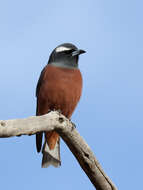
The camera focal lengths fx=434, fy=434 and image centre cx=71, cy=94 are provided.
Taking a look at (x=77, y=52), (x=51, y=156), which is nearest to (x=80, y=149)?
(x=51, y=156)

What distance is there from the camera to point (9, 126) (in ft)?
16.8

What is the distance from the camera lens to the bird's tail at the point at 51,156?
8180 millimetres

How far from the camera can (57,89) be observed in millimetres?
7773

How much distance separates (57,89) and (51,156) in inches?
52.9

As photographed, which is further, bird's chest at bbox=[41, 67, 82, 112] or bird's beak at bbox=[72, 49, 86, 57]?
bird's beak at bbox=[72, 49, 86, 57]

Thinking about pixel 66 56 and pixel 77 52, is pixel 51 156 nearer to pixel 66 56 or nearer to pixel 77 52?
pixel 66 56

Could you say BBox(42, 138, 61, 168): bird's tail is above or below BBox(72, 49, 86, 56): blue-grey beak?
below

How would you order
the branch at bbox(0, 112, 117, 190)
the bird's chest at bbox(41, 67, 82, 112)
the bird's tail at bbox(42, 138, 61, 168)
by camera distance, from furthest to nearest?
the bird's tail at bbox(42, 138, 61, 168) → the bird's chest at bbox(41, 67, 82, 112) → the branch at bbox(0, 112, 117, 190)

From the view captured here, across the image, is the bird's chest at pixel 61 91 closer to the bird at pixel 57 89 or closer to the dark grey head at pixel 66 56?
the bird at pixel 57 89

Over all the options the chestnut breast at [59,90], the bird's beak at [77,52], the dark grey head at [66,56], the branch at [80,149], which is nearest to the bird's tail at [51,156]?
the chestnut breast at [59,90]

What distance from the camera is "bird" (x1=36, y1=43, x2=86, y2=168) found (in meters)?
7.82

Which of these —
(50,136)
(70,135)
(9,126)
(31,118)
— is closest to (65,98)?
(50,136)

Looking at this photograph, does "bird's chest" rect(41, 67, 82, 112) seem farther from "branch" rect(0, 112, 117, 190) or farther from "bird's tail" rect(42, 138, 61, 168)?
"branch" rect(0, 112, 117, 190)

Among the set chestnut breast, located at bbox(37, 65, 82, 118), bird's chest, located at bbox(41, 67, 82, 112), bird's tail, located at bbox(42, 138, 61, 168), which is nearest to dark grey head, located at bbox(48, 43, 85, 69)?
chestnut breast, located at bbox(37, 65, 82, 118)
